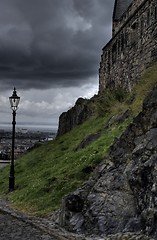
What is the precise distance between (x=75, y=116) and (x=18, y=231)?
965 inches

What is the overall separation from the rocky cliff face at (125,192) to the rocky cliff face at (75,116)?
20.0 metres

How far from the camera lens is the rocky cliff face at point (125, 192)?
1058 cm

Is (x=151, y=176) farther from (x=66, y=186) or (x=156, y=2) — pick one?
(x=156, y=2)

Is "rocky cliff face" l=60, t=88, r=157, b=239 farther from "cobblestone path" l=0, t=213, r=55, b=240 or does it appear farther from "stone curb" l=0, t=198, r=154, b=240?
"cobblestone path" l=0, t=213, r=55, b=240

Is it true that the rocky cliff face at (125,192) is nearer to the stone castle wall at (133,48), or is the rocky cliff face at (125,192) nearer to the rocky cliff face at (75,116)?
the stone castle wall at (133,48)

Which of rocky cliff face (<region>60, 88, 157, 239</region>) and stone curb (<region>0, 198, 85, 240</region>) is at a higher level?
rocky cliff face (<region>60, 88, 157, 239</region>)

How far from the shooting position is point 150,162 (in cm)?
1109

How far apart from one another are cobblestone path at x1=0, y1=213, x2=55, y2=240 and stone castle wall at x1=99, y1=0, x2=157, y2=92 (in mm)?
14942

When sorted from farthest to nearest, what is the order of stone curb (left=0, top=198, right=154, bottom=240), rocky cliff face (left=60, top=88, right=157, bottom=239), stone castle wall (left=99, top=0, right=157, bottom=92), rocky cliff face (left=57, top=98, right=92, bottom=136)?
rocky cliff face (left=57, top=98, right=92, bottom=136)
stone castle wall (left=99, top=0, right=157, bottom=92)
rocky cliff face (left=60, top=88, right=157, bottom=239)
stone curb (left=0, top=198, right=154, bottom=240)

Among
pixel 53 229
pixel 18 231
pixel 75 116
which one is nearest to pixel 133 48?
pixel 75 116

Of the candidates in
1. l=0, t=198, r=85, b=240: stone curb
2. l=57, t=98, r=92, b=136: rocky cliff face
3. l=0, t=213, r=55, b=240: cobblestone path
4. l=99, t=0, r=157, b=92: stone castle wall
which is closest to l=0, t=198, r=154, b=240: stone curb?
l=0, t=198, r=85, b=240: stone curb

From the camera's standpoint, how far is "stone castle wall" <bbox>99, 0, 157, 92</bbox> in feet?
83.1

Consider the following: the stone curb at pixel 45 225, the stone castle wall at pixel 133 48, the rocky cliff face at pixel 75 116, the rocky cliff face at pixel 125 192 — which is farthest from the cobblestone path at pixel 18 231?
the rocky cliff face at pixel 75 116

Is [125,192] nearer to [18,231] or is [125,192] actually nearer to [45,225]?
[45,225]
